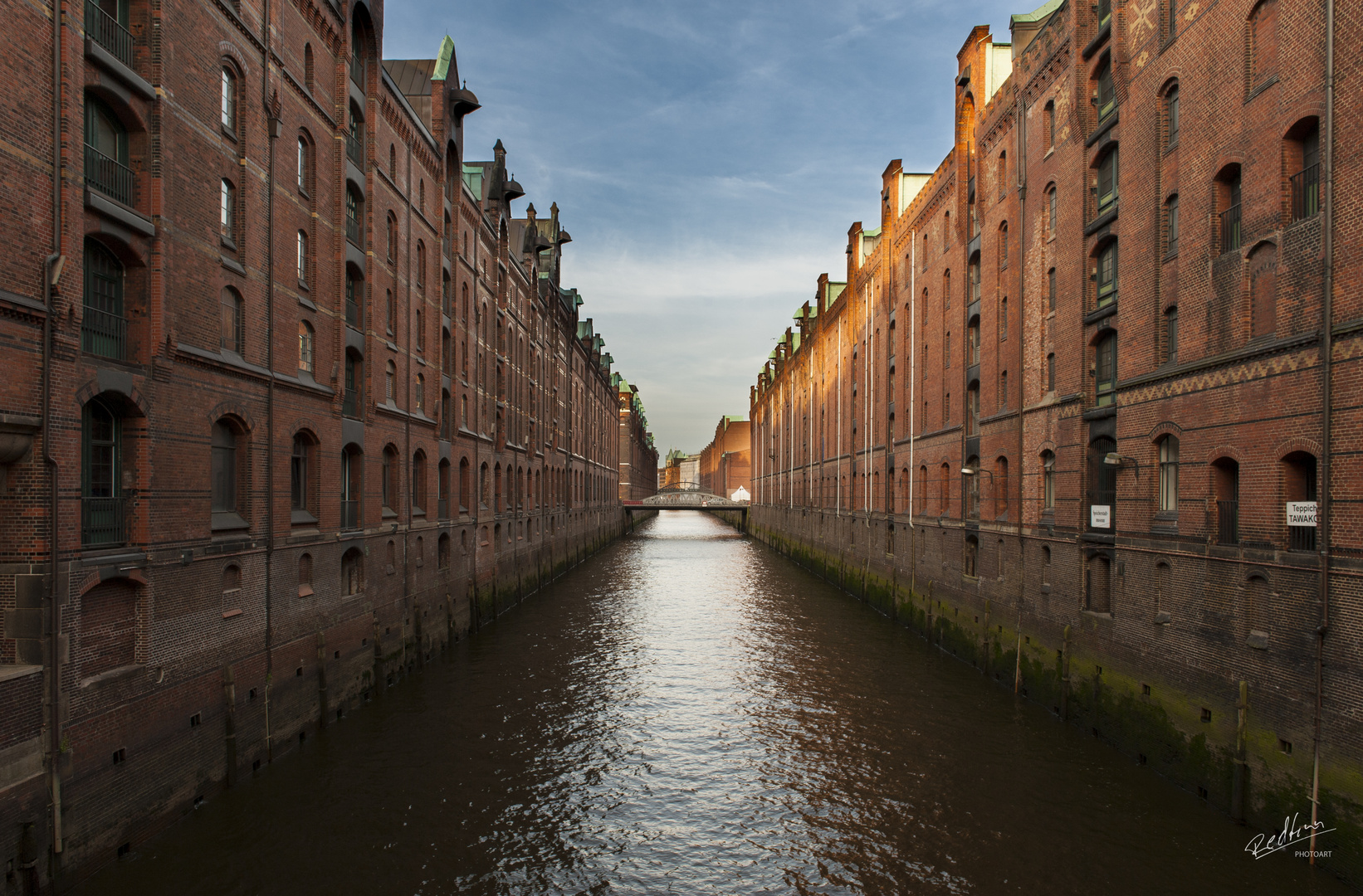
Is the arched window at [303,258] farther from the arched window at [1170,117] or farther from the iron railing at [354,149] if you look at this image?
the arched window at [1170,117]

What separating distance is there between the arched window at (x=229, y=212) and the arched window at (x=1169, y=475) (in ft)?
55.1

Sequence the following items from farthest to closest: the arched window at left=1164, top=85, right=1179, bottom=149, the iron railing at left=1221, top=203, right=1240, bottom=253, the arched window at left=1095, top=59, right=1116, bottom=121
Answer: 1. the arched window at left=1095, top=59, right=1116, bottom=121
2. the arched window at left=1164, top=85, right=1179, bottom=149
3. the iron railing at left=1221, top=203, right=1240, bottom=253

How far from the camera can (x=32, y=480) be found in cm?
902

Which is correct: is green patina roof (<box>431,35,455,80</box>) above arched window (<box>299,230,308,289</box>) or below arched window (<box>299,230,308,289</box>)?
above

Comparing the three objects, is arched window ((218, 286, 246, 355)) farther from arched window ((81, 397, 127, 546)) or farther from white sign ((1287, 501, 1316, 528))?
white sign ((1287, 501, 1316, 528))

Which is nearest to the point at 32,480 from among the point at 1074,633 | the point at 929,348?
the point at 1074,633

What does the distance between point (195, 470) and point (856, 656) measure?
59.8 feet

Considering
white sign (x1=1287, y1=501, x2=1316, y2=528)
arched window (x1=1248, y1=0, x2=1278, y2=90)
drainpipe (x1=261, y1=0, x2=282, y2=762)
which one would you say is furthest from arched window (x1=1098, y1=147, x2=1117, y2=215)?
drainpipe (x1=261, y1=0, x2=282, y2=762)

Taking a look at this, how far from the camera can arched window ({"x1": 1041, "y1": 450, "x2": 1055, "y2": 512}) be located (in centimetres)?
1870

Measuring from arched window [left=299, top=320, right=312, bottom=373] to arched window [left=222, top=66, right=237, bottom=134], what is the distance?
A: 4.02m

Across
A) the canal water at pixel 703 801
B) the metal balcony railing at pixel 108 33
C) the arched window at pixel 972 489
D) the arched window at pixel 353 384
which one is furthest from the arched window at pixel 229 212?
the arched window at pixel 972 489

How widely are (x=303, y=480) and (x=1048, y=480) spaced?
17.1m

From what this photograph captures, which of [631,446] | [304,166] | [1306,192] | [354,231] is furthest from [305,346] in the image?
[631,446]
